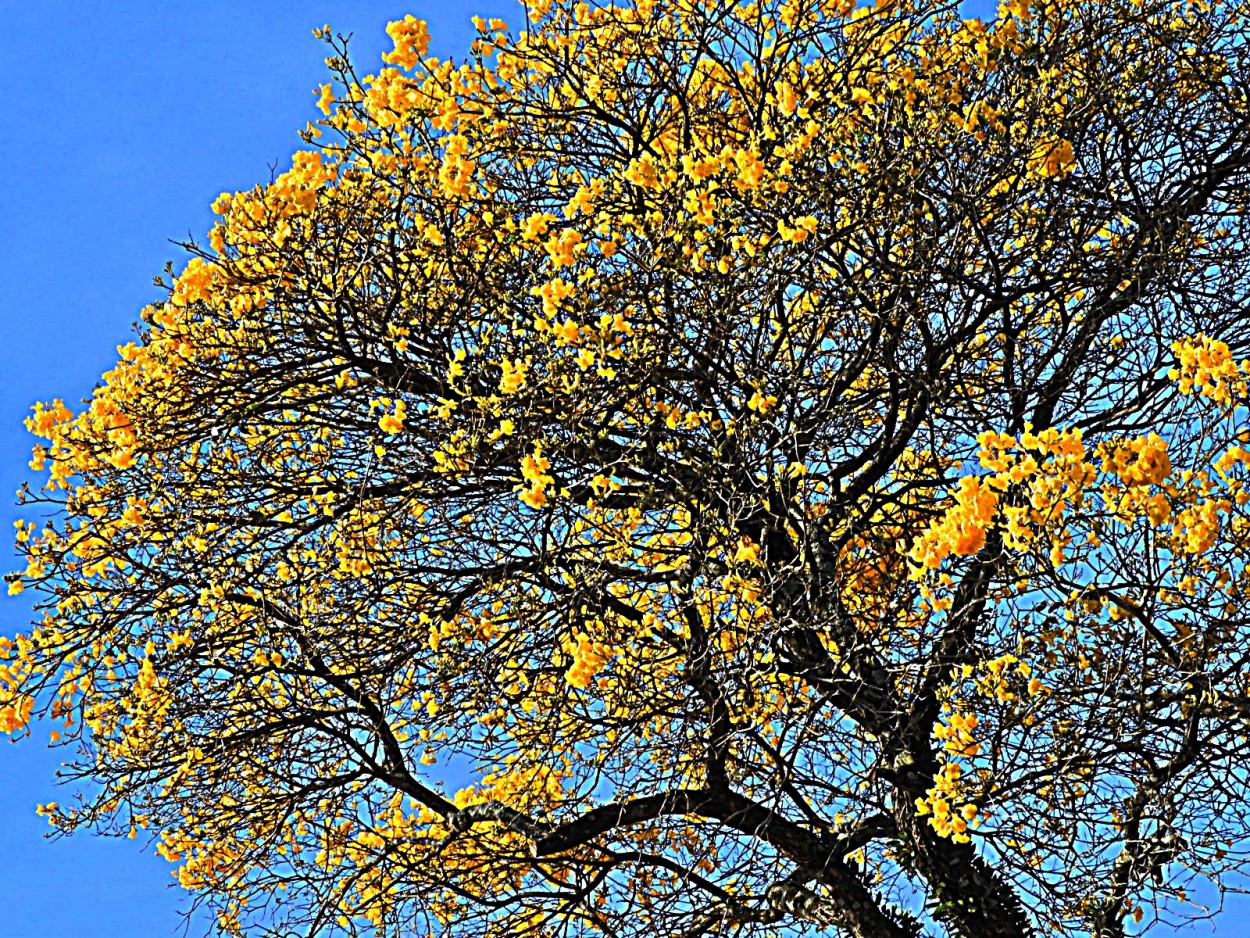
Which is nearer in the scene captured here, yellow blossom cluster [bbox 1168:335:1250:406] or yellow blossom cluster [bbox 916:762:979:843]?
yellow blossom cluster [bbox 1168:335:1250:406]

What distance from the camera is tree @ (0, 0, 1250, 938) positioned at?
6551 millimetres

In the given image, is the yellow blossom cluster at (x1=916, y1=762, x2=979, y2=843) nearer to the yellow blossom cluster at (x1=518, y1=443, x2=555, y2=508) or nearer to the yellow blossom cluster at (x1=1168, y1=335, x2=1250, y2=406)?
the yellow blossom cluster at (x1=1168, y1=335, x2=1250, y2=406)

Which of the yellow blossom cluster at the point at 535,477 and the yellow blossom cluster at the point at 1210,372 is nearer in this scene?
the yellow blossom cluster at the point at 1210,372

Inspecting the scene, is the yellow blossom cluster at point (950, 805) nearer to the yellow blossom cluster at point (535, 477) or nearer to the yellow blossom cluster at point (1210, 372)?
the yellow blossom cluster at point (1210, 372)

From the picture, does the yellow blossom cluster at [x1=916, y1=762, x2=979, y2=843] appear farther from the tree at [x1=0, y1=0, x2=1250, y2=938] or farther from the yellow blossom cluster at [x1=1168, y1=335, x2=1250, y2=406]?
the yellow blossom cluster at [x1=1168, y1=335, x2=1250, y2=406]

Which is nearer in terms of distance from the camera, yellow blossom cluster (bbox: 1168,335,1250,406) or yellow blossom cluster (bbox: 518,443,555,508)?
yellow blossom cluster (bbox: 1168,335,1250,406)

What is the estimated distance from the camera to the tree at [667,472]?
6.55m

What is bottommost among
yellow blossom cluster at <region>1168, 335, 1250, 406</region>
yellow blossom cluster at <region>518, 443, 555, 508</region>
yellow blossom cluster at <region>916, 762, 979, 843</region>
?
yellow blossom cluster at <region>916, 762, 979, 843</region>

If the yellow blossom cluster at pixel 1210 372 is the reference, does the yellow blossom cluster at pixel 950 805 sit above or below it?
below

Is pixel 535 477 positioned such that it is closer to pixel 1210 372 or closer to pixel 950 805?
pixel 950 805

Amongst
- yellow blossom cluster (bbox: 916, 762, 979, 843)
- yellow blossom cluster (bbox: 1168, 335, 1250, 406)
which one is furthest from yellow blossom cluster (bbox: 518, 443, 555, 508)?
yellow blossom cluster (bbox: 1168, 335, 1250, 406)

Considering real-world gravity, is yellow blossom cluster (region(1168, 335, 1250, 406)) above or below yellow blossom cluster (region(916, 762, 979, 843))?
above

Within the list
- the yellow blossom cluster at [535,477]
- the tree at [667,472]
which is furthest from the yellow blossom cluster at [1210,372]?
the yellow blossom cluster at [535,477]

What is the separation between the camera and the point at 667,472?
23.3ft
